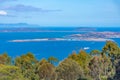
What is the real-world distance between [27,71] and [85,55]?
8.21 metres

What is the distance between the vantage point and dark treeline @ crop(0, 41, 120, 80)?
102 feet

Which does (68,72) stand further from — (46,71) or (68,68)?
(46,71)

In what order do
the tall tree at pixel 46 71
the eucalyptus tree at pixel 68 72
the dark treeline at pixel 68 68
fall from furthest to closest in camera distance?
the tall tree at pixel 46 71
the eucalyptus tree at pixel 68 72
the dark treeline at pixel 68 68

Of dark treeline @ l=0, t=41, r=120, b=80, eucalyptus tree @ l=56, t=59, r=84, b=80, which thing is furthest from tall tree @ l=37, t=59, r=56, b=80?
eucalyptus tree @ l=56, t=59, r=84, b=80

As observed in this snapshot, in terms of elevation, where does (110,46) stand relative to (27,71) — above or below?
above

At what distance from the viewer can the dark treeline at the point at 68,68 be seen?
3122 centimetres

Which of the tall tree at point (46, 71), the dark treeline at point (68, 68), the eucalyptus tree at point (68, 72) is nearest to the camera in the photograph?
the dark treeline at point (68, 68)

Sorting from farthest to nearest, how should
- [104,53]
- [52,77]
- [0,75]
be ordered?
[104,53] < [52,77] < [0,75]

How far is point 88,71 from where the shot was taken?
1405 inches

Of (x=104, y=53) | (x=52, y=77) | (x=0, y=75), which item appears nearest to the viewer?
(x=0, y=75)

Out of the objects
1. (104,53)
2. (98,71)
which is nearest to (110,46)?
(104,53)

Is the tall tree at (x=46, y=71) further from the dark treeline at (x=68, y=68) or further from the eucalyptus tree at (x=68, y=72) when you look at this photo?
the eucalyptus tree at (x=68, y=72)

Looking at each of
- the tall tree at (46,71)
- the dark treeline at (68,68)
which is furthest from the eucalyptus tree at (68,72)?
the tall tree at (46,71)

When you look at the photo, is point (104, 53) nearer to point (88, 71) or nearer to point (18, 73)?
point (88, 71)
